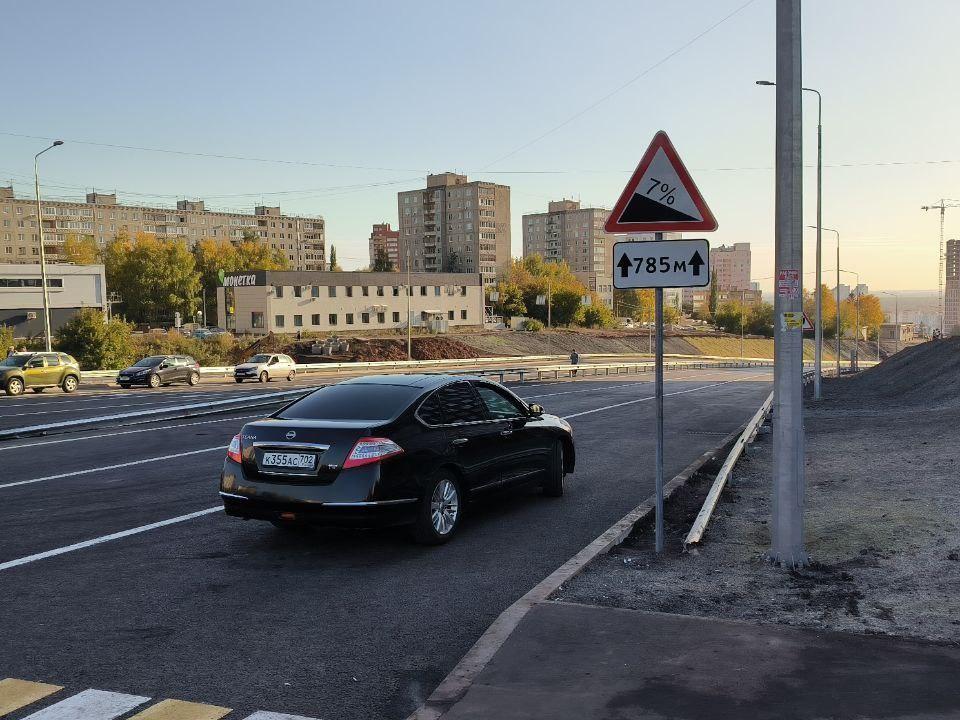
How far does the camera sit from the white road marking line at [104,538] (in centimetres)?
730

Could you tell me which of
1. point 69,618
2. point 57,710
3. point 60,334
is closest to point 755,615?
point 57,710

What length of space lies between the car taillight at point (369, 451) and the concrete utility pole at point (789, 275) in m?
3.12

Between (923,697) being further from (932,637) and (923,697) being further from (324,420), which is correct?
(324,420)

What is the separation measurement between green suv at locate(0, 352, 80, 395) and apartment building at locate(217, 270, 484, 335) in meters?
47.8

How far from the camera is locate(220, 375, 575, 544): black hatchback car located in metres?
7.26

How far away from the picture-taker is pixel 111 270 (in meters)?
120

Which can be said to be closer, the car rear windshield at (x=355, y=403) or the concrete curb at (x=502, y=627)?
the concrete curb at (x=502, y=627)

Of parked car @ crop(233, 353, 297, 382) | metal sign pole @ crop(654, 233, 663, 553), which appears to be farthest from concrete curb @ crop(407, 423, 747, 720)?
parked car @ crop(233, 353, 297, 382)

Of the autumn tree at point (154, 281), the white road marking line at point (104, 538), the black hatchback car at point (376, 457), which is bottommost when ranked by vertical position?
the white road marking line at point (104, 538)

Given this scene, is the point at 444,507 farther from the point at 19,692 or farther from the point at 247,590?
the point at 19,692

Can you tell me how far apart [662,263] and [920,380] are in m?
28.0

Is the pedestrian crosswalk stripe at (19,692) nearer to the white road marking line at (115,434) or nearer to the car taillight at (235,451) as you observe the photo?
the car taillight at (235,451)

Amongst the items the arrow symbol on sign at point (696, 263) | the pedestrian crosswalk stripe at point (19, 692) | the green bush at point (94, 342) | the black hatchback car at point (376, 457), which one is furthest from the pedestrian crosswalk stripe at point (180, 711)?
the green bush at point (94, 342)

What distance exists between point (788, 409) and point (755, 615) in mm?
1643
